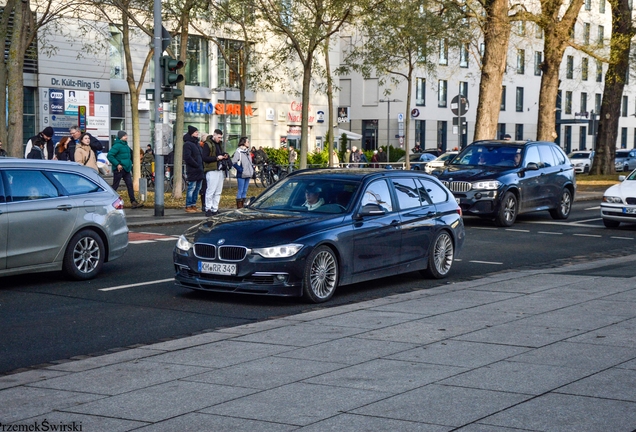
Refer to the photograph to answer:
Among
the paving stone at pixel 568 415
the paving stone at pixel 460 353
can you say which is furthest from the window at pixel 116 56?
the paving stone at pixel 568 415

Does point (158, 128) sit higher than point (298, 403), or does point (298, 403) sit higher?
point (158, 128)

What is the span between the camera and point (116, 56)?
47.5m

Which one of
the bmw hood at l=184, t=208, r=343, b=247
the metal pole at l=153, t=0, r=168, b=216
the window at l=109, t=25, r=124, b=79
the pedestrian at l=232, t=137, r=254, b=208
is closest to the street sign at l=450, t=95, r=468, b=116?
the pedestrian at l=232, t=137, r=254, b=208

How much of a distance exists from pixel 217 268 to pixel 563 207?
14677 millimetres

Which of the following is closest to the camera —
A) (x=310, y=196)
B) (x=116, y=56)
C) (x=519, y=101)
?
(x=310, y=196)

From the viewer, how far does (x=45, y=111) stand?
144 feet

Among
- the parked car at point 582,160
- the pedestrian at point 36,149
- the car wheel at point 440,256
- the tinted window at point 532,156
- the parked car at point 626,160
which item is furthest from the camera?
the parked car at point 626,160

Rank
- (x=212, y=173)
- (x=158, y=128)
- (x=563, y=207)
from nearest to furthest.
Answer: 1. (x=158, y=128)
2. (x=212, y=173)
3. (x=563, y=207)

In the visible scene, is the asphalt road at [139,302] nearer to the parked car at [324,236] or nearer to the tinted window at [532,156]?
the parked car at [324,236]

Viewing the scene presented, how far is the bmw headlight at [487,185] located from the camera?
20938 mm

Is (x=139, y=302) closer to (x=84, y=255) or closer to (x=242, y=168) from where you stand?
(x=84, y=255)

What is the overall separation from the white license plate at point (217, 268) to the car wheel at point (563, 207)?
14.4 meters

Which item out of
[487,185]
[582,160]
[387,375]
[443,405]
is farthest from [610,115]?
[443,405]

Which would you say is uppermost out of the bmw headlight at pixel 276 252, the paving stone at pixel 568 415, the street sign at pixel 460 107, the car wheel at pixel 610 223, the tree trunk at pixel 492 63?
the tree trunk at pixel 492 63
